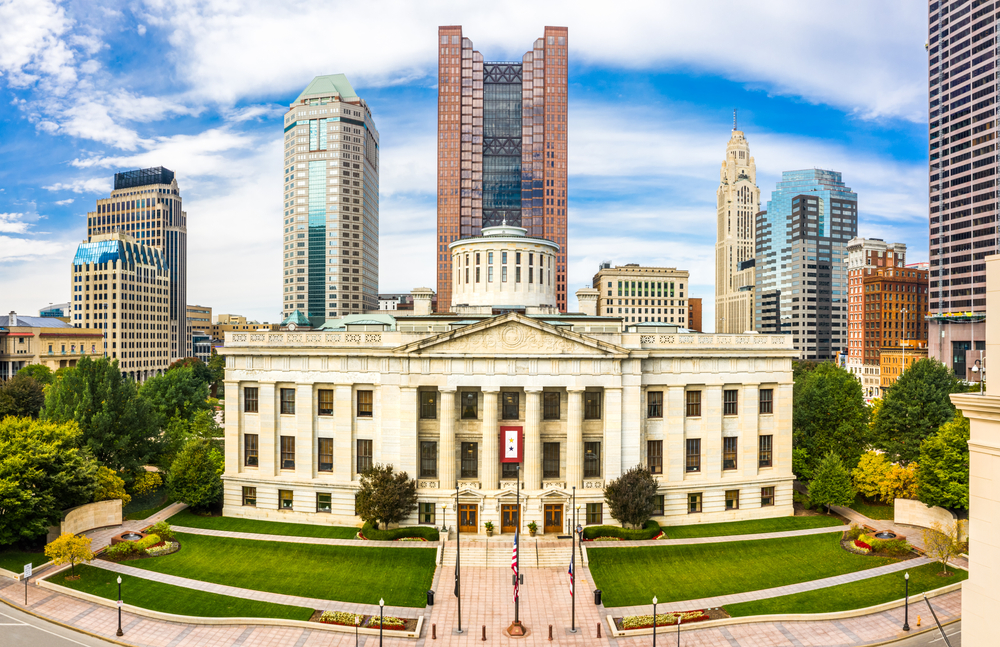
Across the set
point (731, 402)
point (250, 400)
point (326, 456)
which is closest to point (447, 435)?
point (326, 456)

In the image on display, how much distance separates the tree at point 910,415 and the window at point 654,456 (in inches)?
1071

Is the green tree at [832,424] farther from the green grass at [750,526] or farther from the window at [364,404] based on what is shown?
the window at [364,404]

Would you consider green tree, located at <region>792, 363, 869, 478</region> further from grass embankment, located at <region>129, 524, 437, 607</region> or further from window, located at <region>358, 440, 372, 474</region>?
window, located at <region>358, 440, 372, 474</region>

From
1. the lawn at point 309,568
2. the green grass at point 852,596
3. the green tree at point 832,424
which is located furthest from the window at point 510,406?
the green tree at point 832,424

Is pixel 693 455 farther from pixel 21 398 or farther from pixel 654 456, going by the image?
pixel 21 398

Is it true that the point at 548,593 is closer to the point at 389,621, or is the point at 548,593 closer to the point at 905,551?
the point at 389,621

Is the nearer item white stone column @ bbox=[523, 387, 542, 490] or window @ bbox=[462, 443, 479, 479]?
white stone column @ bbox=[523, 387, 542, 490]

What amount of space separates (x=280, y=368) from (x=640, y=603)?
3579 centimetres

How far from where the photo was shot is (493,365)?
50156 mm

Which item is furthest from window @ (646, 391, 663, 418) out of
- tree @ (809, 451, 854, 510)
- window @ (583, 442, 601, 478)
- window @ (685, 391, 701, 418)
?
tree @ (809, 451, 854, 510)

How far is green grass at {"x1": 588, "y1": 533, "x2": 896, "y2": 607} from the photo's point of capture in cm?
3997

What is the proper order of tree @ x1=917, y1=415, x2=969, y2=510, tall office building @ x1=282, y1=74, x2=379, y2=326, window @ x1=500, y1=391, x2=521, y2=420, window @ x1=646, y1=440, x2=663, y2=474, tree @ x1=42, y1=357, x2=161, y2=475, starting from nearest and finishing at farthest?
tree @ x1=917, y1=415, x2=969, y2=510
window @ x1=500, y1=391, x2=521, y2=420
window @ x1=646, y1=440, x2=663, y2=474
tree @ x1=42, y1=357, x2=161, y2=475
tall office building @ x1=282, y1=74, x2=379, y2=326

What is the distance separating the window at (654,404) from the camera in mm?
52844

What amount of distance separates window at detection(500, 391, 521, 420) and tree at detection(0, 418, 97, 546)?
1325 inches
